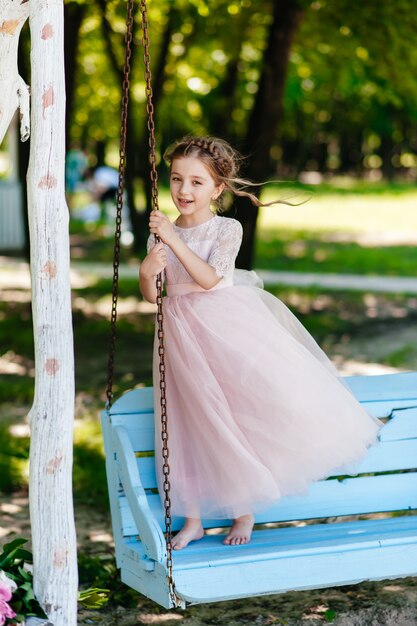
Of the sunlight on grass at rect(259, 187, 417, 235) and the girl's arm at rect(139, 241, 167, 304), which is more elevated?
the girl's arm at rect(139, 241, 167, 304)

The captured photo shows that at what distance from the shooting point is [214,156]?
425 cm

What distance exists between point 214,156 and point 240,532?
1.49 metres

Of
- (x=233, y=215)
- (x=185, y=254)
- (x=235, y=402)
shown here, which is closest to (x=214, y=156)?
(x=185, y=254)

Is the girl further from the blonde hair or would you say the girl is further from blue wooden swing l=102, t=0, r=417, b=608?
blue wooden swing l=102, t=0, r=417, b=608

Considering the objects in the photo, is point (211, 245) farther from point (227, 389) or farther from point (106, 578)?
point (106, 578)

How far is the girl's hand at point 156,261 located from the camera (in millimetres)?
3945

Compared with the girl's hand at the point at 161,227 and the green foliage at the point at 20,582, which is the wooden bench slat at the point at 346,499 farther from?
the girl's hand at the point at 161,227

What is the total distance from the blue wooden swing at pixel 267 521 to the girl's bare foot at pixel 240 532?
4 cm

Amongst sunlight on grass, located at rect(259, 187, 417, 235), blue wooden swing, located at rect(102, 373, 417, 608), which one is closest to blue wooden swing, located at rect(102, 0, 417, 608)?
blue wooden swing, located at rect(102, 373, 417, 608)

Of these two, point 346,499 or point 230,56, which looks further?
point 230,56

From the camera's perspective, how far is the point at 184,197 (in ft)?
13.9

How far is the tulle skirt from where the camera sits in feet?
13.5

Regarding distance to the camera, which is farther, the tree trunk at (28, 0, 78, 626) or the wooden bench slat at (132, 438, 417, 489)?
the wooden bench slat at (132, 438, 417, 489)

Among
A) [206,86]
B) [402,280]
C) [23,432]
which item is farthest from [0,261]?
[23,432]
